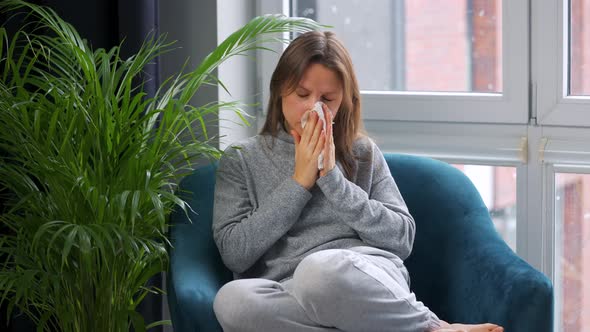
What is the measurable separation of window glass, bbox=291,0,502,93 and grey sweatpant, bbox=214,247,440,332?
98 centimetres

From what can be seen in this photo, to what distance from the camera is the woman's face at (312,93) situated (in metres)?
2.12

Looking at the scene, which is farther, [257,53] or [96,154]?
[257,53]

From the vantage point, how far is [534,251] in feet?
8.46

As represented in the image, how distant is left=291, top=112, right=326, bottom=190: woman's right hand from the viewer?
2.09m

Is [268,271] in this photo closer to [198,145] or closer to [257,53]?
[198,145]

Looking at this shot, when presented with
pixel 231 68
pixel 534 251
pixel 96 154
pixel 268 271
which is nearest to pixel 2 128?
pixel 96 154

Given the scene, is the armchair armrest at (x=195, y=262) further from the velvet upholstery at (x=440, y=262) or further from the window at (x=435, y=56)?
the window at (x=435, y=56)

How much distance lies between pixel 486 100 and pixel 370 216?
0.73 m

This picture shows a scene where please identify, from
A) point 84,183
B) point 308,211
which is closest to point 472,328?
point 308,211

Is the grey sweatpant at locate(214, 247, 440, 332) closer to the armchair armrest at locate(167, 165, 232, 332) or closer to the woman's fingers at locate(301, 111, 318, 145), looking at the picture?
the armchair armrest at locate(167, 165, 232, 332)

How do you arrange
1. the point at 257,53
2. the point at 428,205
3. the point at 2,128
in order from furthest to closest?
the point at 257,53 → the point at 428,205 → the point at 2,128

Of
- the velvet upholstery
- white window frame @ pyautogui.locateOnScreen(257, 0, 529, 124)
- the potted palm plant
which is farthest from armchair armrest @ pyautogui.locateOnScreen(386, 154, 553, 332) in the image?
the potted palm plant

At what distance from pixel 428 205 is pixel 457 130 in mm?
405

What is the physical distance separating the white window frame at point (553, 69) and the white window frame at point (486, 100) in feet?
0.10
